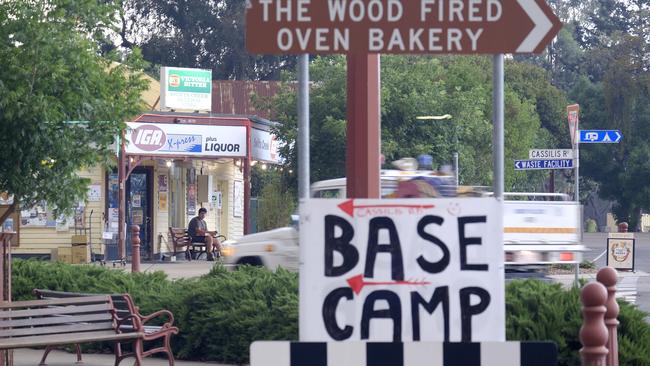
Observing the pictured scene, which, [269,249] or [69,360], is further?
[269,249]

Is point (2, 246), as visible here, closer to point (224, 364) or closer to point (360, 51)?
point (224, 364)

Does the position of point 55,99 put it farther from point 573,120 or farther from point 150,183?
point 150,183

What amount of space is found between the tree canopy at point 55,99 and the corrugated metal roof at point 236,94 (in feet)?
135

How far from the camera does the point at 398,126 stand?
35938 millimetres

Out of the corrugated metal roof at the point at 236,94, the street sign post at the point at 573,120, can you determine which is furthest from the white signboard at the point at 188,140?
the corrugated metal roof at the point at 236,94

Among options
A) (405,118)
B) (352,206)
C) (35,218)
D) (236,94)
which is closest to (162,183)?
(35,218)

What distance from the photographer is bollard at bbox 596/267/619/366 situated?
25.6ft

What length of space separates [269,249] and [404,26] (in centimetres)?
1411

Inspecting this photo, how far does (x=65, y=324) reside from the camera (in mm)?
10859

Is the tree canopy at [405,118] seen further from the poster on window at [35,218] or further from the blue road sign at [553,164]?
the blue road sign at [553,164]

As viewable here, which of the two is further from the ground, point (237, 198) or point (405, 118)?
point (405, 118)

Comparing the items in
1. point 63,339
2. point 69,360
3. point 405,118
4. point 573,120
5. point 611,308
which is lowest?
point 69,360

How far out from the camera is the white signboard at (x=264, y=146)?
34812 millimetres

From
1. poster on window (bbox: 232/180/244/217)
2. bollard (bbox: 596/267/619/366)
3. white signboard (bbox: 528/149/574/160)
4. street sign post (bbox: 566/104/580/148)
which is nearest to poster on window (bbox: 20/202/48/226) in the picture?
poster on window (bbox: 232/180/244/217)
